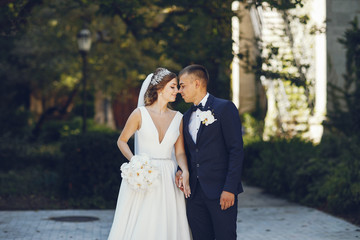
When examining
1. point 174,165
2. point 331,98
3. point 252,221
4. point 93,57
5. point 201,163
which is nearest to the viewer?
point 201,163

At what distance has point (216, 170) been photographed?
5.09 m

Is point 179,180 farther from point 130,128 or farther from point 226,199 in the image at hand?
point 130,128

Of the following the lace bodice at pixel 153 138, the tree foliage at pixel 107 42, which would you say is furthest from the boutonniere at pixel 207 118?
the tree foliage at pixel 107 42

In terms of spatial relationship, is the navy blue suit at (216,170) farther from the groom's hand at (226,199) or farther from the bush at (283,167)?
the bush at (283,167)

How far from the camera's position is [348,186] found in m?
9.38

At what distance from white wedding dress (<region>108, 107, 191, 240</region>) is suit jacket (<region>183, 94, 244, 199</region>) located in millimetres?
306

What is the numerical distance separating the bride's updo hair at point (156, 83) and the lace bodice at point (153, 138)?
0.13 meters

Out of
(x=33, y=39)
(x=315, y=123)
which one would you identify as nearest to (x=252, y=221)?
(x=315, y=123)

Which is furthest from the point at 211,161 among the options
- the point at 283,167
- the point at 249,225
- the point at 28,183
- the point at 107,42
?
the point at 107,42

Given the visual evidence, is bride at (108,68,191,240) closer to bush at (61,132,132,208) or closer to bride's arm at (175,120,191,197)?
bride's arm at (175,120,191,197)

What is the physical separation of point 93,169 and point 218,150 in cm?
563

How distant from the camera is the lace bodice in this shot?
5.36m

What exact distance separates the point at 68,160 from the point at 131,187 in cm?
547

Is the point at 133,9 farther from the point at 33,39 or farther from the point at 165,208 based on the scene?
the point at 33,39
